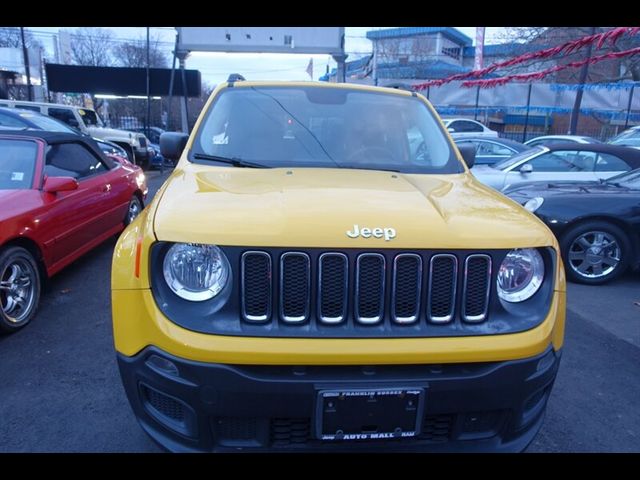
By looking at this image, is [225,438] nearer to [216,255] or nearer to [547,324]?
[216,255]

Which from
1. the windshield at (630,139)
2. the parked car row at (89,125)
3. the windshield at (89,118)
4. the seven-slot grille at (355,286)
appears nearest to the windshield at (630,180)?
the seven-slot grille at (355,286)

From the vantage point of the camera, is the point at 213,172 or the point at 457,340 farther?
the point at 213,172

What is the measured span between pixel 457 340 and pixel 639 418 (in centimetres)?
190

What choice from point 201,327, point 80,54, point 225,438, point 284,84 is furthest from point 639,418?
point 80,54

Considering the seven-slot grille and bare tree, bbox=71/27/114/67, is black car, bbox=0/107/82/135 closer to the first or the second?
the seven-slot grille

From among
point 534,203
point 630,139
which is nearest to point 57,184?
point 534,203

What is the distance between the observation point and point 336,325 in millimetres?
1862

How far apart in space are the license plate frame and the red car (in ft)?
10.0

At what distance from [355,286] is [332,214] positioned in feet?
1.04

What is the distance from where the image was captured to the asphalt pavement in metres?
2.60

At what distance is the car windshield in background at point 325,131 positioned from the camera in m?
3.04

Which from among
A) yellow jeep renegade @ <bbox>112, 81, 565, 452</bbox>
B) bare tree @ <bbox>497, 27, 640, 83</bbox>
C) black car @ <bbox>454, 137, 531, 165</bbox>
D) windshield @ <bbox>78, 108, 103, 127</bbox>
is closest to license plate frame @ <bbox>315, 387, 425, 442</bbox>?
yellow jeep renegade @ <bbox>112, 81, 565, 452</bbox>

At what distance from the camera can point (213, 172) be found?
2.71 metres

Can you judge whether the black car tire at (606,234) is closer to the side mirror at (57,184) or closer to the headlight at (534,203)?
the headlight at (534,203)
